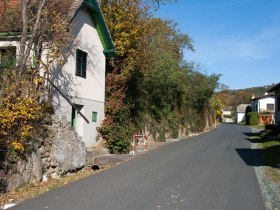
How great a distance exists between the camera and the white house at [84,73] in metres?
17.4

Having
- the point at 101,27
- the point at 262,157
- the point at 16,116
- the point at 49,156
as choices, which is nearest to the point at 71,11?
the point at 101,27

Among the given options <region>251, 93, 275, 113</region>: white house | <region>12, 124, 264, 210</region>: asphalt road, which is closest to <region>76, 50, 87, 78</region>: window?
<region>12, 124, 264, 210</region>: asphalt road

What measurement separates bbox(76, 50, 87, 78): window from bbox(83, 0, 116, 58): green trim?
2.02 m

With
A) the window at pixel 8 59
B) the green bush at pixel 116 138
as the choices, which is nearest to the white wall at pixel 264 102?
the green bush at pixel 116 138

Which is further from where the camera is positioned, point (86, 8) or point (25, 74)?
point (86, 8)

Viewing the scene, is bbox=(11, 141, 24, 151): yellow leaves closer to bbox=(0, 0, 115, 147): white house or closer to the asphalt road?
the asphalt road

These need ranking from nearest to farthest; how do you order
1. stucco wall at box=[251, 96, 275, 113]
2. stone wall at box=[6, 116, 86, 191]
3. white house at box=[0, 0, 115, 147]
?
stone wall at box=[6, 116, 86, 191] < white house at box=[0, 0, 115, 147] < stucco wall at box=[251, 96, 275, 113]

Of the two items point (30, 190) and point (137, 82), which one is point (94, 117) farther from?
point (30, 190)

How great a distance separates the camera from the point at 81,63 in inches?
773

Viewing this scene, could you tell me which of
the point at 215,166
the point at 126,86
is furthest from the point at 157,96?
the point at 215,166

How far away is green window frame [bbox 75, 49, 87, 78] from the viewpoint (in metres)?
A: 19.2

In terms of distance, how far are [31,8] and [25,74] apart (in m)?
3.27

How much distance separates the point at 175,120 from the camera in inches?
1378

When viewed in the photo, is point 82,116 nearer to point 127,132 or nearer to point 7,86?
point 127,132
